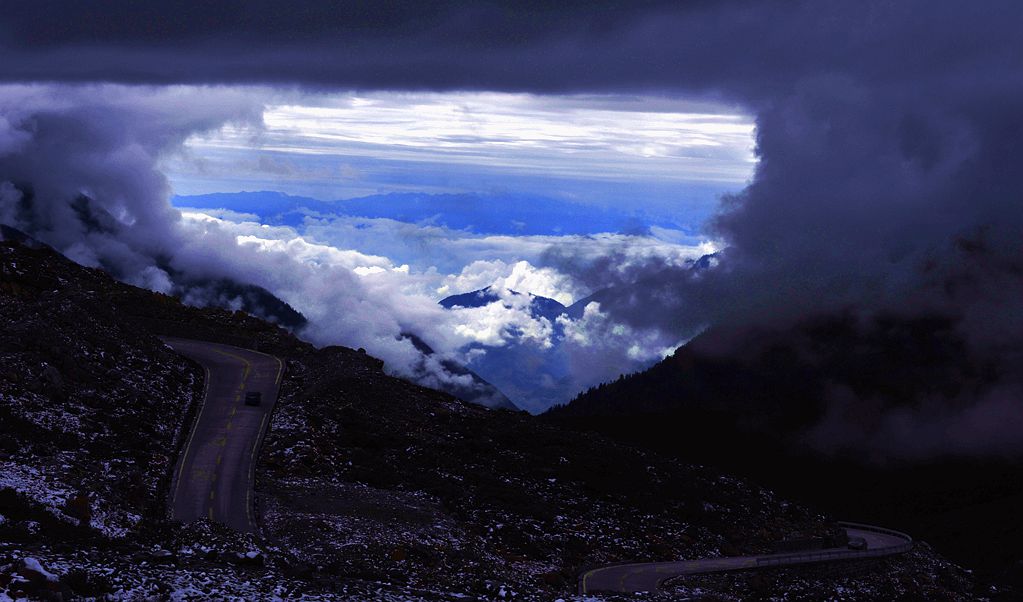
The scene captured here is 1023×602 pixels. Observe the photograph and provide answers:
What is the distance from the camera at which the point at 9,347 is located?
197 feet

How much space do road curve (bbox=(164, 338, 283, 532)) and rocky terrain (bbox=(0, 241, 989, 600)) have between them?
96cm

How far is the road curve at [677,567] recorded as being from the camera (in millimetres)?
49188

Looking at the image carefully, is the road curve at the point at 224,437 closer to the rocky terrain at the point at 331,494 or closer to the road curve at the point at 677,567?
the rocky terrain at the point at 331,494

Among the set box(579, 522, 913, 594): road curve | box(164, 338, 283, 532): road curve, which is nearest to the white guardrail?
box(579, 522, 913, 594): road curve

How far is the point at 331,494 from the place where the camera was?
53.8 meters

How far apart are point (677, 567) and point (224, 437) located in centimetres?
2647

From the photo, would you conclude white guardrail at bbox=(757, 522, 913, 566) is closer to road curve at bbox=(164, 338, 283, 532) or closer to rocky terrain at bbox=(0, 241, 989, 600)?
rocky terrain at bbox=(0, 241, 989, 600)

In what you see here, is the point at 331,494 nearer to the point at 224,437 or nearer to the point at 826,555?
the point at 224,437

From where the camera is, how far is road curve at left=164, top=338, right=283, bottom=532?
49344 millimetres

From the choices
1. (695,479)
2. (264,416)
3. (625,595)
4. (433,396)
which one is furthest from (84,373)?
(695,479)

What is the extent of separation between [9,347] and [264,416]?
589 inches

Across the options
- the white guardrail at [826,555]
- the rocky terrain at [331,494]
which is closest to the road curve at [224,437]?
Result: the rocky terrain at [331,494]

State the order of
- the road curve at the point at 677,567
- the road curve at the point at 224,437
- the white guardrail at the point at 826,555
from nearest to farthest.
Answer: the road curve at the point at 677,567
the road curve at the point at 224,437
the white guardrail at the point at 826,555

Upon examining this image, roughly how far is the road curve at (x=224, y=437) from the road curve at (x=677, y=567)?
16332 millimetres
